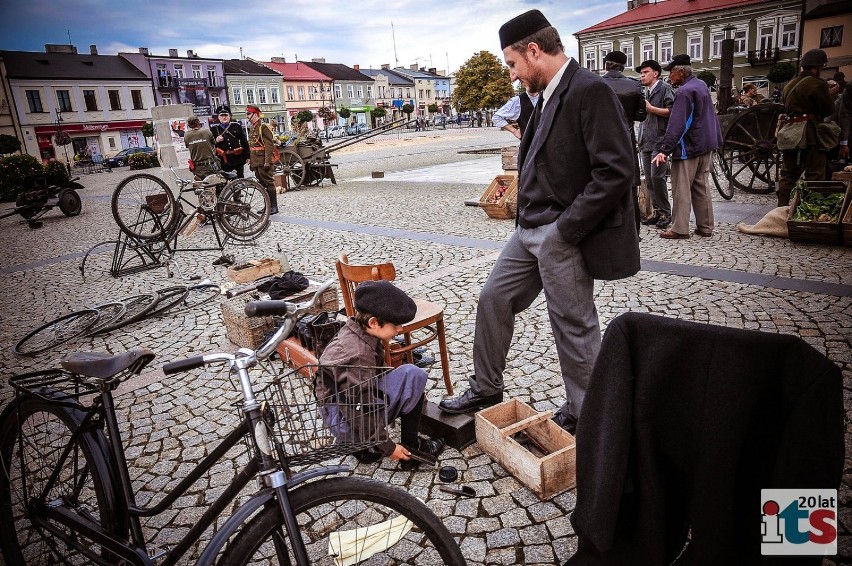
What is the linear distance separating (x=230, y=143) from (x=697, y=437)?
1195cm

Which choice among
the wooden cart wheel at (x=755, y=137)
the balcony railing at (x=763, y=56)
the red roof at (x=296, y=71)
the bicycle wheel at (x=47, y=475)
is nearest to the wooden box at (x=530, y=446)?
the bicycle wheel at (x=47, y=475)

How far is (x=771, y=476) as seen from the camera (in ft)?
4.57

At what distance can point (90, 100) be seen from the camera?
5288cm

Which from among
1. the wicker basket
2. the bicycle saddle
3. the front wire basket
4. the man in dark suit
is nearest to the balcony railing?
the wicker basket

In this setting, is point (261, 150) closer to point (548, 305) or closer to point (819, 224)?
point (819, 224)

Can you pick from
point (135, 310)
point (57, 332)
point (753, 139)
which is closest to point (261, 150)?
point (135, 310)

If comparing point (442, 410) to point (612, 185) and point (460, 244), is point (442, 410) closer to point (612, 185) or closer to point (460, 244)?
point (612, 185)

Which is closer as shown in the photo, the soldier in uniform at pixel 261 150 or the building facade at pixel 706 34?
the soldier in uniform at pixel 261 150

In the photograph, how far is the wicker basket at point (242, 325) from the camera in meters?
4.60

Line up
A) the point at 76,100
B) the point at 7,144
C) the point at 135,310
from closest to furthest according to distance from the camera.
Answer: the point at 135,310 < the point at 7,144 < the point at 76,100

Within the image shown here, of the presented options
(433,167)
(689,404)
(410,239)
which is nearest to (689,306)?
(689,404)

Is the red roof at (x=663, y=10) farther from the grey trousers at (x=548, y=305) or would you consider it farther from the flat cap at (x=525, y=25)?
the grey trousers at (x=548, y=305)

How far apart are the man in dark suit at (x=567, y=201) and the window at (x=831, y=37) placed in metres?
39.9

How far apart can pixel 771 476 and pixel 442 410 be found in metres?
2.03
